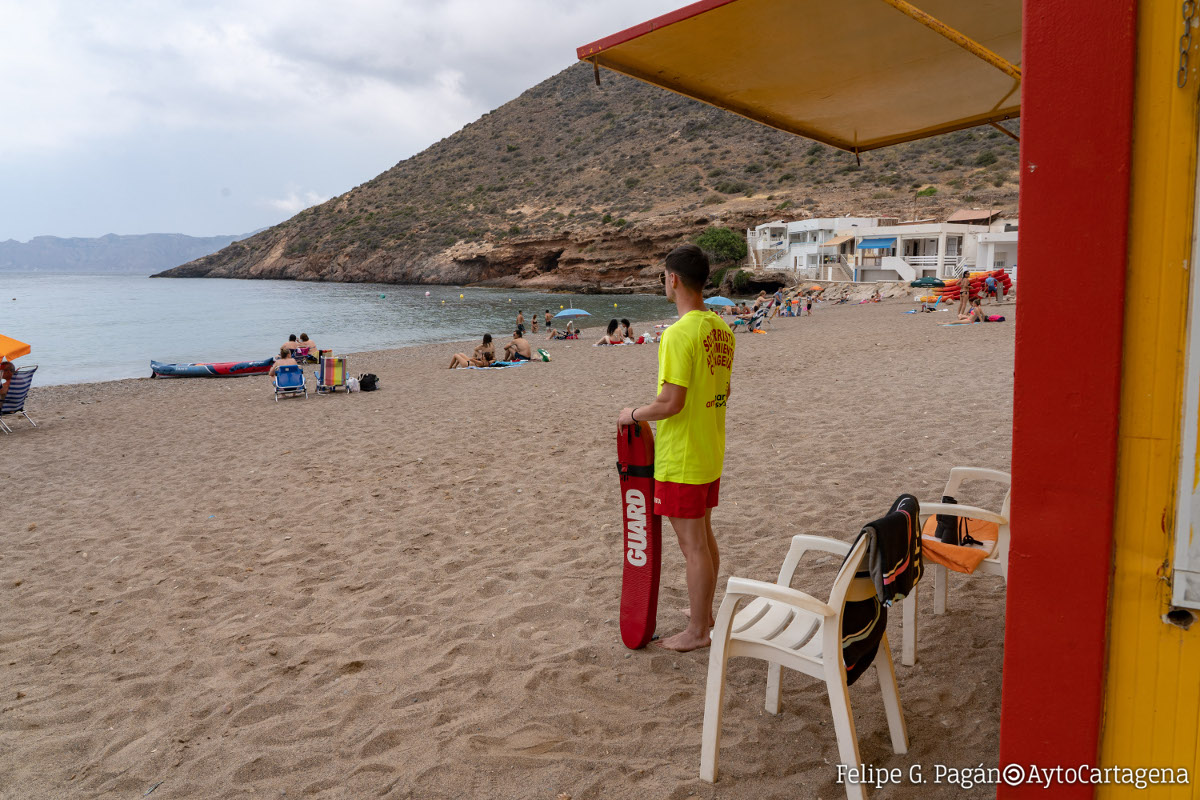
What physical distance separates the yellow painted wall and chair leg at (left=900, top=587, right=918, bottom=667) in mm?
1411

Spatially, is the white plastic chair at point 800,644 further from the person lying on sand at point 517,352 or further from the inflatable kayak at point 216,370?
the inflatable kayak at point 216,370

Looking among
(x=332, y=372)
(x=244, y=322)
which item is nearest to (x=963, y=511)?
(x=332, y=372)

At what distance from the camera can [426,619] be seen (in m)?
3.55

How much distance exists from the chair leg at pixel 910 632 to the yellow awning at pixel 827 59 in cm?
205

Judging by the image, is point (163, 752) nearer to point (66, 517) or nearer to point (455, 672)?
point (455, 672)

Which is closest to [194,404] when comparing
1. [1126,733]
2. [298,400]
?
[298,400]

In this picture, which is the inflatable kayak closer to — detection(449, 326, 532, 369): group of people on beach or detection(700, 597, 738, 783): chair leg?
detection(449, 326, 532, 369): group of people on beach

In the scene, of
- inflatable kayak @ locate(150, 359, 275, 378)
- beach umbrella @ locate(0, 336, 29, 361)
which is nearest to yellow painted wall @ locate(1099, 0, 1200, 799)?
beach umbrella @ locate(0, 336, 29, 361)

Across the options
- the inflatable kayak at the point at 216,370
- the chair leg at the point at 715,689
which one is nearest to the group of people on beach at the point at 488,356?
the inflatable kayak at the point at 216,370

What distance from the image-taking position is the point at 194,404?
12.1 m

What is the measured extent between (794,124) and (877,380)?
661 centimetres

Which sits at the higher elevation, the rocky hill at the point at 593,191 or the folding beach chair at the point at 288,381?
the rocky hill at the point at 593,191

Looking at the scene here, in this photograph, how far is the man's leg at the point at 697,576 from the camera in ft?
9.56

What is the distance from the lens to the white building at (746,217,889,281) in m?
42.9
